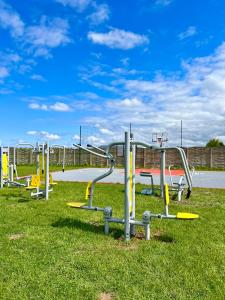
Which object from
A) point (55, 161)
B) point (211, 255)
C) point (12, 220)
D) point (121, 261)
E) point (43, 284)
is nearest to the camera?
point (43, 284)

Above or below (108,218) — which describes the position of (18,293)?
below

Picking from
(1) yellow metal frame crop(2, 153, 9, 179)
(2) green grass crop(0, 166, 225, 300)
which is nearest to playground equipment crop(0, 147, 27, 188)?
(1) yellow metal frame crop(2, 153, 9, 179)

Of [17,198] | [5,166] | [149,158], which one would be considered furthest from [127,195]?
[149,158]

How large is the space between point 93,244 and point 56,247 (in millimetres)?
515

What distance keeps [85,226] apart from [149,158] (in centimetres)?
2225

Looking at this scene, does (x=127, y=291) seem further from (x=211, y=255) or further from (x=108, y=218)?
(x=108, y=218)

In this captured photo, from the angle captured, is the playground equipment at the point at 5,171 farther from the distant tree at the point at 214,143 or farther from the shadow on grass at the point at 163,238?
the distant tree at the point at 214,143

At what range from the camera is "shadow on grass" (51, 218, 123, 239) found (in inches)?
209

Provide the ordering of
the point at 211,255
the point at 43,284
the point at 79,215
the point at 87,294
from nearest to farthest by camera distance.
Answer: the point at 87,294, the point at 43,284, the point at 211,255, the point at 79,215

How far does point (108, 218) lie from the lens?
519 centimetres

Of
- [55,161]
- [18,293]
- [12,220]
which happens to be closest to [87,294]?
[18,293]

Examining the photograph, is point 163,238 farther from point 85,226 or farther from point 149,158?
point 149,158

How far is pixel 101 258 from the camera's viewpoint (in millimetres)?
4094

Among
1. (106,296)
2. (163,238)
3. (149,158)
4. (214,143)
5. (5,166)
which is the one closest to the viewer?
(106,296)
